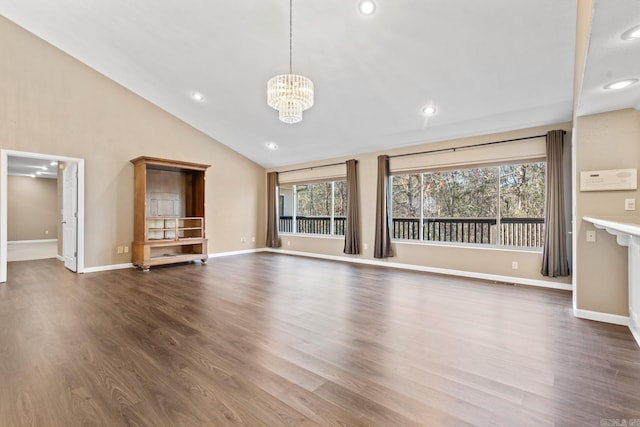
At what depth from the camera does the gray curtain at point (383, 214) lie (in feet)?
19.8

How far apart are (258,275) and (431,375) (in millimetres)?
3753

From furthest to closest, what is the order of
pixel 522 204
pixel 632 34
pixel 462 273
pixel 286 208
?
pixel 286 208
pixel 462 273
pixel 522 204
pixel 632 34

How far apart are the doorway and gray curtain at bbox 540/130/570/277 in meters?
7.82

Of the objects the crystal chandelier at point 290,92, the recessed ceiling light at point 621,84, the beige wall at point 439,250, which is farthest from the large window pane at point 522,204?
the crystal chandelier at point 290,92

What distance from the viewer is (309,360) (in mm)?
2246

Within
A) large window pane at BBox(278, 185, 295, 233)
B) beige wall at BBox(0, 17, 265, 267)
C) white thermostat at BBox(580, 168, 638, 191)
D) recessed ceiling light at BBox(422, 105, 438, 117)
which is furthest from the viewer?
large window pane at BBox(278, 185, 295, 233)

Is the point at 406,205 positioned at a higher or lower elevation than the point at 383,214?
higher

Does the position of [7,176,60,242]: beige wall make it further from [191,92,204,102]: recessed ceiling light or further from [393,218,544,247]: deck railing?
[393,218,544,247]: deck railing

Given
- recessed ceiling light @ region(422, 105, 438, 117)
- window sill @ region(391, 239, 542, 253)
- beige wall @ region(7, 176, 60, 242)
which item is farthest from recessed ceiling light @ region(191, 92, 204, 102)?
beige wall @ region(7, 176, 60, 242)

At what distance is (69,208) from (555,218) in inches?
336

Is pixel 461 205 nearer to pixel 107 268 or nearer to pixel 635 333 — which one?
pixel 635 333

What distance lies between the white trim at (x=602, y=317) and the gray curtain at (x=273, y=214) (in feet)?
Result: 21.3

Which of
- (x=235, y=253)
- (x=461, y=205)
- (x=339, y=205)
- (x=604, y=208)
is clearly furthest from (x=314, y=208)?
(x=604, y=208)

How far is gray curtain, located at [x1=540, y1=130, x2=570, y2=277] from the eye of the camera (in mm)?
4227
